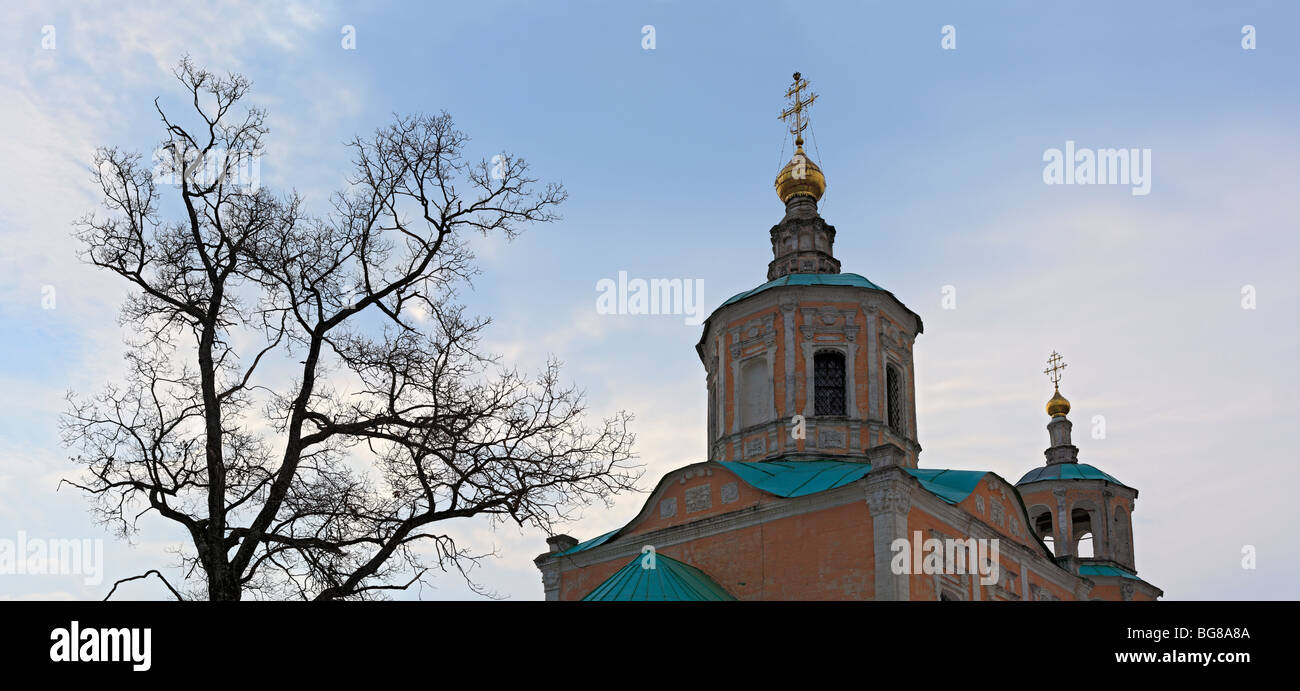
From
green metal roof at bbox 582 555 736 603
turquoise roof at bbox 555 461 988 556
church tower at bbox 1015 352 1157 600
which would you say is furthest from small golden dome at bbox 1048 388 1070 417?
green metal roof at bbox 582 555 736 603

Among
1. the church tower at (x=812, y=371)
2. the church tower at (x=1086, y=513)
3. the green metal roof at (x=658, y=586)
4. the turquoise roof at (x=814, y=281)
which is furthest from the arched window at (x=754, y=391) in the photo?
the church tower at (x=1086, y=513)

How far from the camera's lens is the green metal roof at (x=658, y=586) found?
18.9m

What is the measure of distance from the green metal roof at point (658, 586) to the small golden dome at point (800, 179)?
430 inches

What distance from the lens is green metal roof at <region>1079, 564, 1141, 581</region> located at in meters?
31.6

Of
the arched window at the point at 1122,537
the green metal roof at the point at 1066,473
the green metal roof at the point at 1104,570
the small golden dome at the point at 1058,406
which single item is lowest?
the green metal roof at the point at 1104,570

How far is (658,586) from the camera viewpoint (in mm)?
19047

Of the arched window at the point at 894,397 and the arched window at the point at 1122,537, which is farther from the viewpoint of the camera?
the arched window at the point at 1122,537

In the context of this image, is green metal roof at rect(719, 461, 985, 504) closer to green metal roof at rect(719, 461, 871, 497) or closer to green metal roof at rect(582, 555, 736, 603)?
green metal roof at rect(719, 461, 871, 497)

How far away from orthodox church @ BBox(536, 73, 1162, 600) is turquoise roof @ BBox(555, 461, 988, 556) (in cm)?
4

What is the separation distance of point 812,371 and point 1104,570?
12704mm

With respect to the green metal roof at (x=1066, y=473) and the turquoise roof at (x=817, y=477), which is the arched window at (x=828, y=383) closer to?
the turquoise roof at (x=817, y=477)
